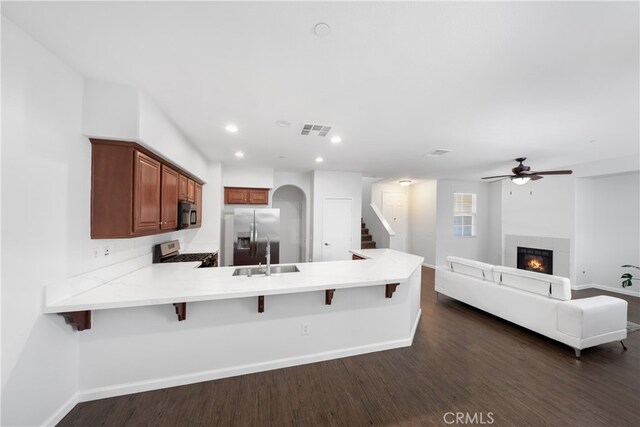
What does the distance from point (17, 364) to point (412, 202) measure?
8554mm

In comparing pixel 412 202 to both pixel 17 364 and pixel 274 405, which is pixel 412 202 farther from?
pixel 17 364

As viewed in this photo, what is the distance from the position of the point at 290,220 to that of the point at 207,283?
15.6ft

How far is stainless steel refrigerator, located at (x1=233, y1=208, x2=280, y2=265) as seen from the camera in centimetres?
520

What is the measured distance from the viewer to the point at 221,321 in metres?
2.33

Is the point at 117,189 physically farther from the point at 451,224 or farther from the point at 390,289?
the point at 451,224

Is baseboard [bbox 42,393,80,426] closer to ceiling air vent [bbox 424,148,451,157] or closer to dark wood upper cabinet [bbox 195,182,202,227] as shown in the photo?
dark wood upper cabinet [bbox 195,182,202,227]

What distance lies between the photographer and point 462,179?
7.26m

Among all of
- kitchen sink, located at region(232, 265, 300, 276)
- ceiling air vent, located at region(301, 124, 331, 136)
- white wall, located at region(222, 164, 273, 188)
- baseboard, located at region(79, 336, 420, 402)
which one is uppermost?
ceiling air vent, located at region(301, 124, 331, 136)

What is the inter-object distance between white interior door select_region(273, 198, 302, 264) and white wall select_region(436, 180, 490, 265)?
4067mm

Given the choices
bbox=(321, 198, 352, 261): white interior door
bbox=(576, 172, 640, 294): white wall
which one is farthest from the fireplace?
bbox=(321, 198, 352, 261): white interior door

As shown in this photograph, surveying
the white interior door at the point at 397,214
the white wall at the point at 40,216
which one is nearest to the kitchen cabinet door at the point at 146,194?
the white wall at the point at 40,216

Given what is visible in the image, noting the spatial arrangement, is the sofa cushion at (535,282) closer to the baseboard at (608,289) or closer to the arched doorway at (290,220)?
the baseboard at (608,289)

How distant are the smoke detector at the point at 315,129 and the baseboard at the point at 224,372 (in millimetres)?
2646

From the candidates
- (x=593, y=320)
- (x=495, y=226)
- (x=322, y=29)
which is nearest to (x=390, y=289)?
(x=593, y=320)
